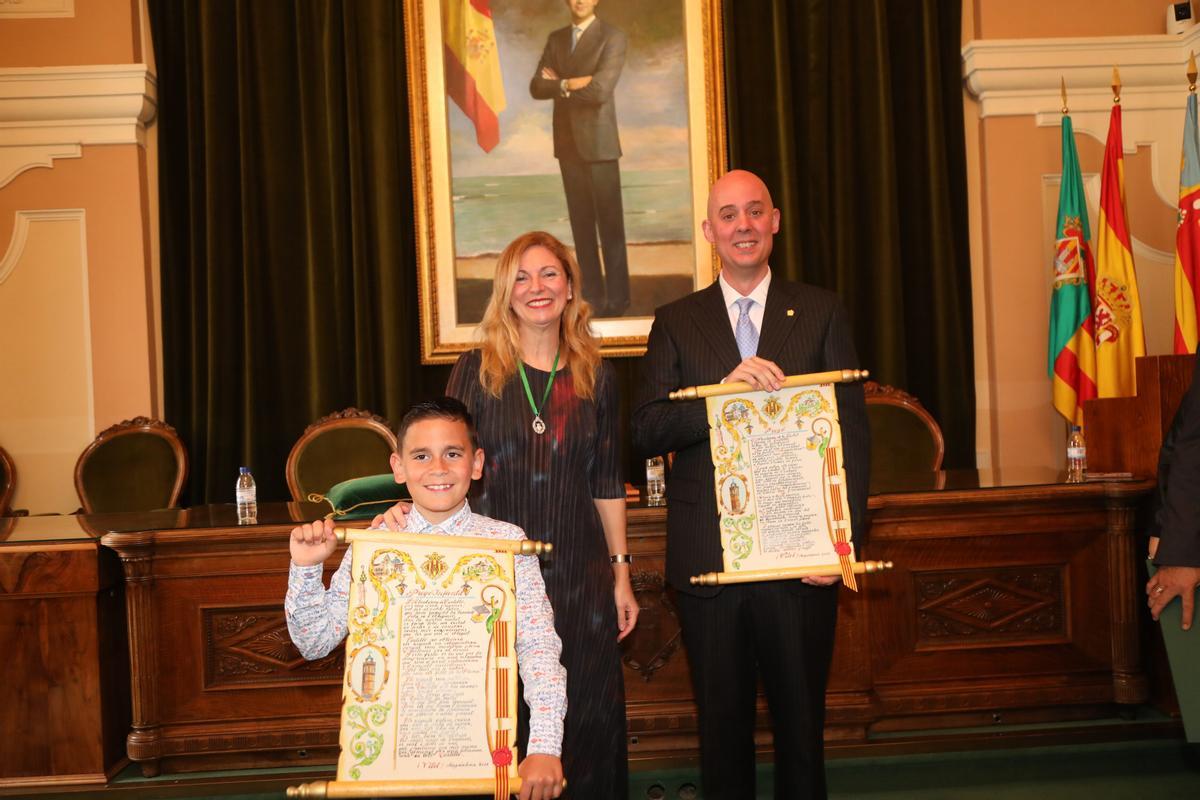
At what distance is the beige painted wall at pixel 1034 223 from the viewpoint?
19.4 feet

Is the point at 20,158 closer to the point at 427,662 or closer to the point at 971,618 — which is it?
the point at 427,662

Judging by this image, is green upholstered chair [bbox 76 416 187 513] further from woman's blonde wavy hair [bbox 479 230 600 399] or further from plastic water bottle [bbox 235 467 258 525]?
woman's blonde wavy hair [bbox 479 230 600 399]

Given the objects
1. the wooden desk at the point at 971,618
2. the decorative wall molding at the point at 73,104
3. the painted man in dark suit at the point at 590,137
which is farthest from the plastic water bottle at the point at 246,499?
the decorative wall molding at the point at 73,104

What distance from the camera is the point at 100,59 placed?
5.69 meters

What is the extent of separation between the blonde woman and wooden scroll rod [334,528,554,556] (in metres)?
0.44

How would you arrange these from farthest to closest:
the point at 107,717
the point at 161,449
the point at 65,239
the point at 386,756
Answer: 1. the point at 65,239
2. the point at 161,449
3. the point at 107,717
4. the point at 386,756

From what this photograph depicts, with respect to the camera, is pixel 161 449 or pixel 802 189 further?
pixel 802 189

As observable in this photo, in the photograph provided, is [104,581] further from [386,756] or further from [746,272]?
[746,272]

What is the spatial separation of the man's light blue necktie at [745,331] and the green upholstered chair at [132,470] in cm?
371

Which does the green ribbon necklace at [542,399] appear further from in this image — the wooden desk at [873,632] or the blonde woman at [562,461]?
the wooden desk at [873,632]

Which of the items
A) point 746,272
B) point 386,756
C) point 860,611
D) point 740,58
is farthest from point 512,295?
point 740,58

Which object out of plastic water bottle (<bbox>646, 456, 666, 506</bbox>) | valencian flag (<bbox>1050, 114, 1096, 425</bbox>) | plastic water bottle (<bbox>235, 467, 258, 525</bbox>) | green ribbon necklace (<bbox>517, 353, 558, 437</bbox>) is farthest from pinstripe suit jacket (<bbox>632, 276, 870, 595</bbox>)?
valencian flag (<bbox>1050, 114, 1096, 425</bbox>)

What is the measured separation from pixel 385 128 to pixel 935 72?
10.3 ft

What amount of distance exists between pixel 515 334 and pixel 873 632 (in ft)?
6.05
